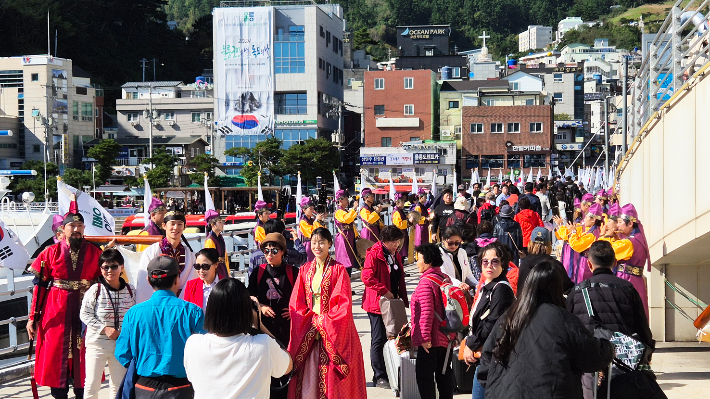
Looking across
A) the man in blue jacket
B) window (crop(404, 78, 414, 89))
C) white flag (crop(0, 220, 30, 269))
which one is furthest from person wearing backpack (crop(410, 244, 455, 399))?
window (crop(404, 78, 414, 89))

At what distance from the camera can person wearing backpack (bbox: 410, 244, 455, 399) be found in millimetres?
6270

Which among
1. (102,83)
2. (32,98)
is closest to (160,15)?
(102,83)

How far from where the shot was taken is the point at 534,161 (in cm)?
6419

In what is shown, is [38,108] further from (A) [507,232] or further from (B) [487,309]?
(B) [487,309]

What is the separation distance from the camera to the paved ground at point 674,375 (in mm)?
7580

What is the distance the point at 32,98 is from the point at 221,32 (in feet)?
62.4

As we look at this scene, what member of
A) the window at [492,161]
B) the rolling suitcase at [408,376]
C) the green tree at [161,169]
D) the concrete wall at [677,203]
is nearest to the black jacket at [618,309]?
the rolling suitcase at [408,376]

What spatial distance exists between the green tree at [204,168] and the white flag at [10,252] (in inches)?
2094

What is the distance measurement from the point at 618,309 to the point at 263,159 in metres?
59.3

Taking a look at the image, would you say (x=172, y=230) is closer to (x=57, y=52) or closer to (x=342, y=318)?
(x=342, y=318)

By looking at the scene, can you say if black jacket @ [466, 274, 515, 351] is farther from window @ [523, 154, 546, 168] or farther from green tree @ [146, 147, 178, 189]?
window @ [523, 154, 546, 168]

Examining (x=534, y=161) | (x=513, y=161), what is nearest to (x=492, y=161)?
(x=513, y=161)

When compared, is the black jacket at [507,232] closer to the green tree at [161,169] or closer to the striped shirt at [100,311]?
the striped shirt at [100,311]

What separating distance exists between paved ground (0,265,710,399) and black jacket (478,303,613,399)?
357 cm
